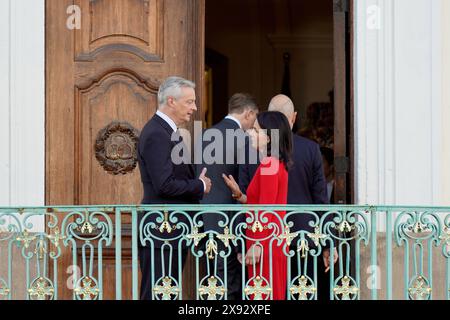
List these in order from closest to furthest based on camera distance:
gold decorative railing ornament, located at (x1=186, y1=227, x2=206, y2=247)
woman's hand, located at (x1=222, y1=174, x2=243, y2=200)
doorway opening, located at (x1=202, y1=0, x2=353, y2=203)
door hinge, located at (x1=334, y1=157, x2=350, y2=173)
A: gold decorative railing ornament, located at (x1=186, y1=227, x2=206, y2=247)
woman's hand, located at (x1=222, y1=174, x2=243, y2=200)
door hinge, located at (x1=334, y1=157, x2=350, y2=173)
doorway opening, located at (x1=202, y1=0, x2=353, y2=203)

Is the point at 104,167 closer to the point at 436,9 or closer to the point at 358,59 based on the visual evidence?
the point at 358,59

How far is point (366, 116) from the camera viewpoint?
8406 mm

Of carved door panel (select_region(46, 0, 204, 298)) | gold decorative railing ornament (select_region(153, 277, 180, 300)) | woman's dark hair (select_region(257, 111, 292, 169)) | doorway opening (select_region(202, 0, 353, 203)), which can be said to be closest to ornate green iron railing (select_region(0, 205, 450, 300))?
gold decorative railing ornament (select_region(153, 277, 180, 300))

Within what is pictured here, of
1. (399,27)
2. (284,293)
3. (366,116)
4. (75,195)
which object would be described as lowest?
(284,293)

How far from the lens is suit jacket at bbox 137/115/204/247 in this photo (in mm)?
7441

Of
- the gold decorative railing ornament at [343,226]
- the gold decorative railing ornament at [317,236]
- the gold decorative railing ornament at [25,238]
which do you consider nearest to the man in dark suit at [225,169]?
the gold decorative railing ornament at [317,236]

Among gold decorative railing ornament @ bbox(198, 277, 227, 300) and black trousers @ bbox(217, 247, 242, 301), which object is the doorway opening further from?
gold decorative railing ornament @ bbox(198, 277, 227, 300)

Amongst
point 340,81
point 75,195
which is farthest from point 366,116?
point 75,195

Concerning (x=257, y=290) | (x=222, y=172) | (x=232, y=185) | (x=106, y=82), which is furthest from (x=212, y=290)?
(x=106, y=82)

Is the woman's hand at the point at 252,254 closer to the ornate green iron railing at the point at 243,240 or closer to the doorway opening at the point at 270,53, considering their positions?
the ornate green iron railing at the point at 243,240

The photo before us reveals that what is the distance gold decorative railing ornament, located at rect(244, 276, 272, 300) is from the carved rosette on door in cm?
163

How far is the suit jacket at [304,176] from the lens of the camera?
26.0 feet

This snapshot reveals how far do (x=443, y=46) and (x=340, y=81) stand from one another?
769 mm

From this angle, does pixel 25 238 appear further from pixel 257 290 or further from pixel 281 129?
pixel 281 129
